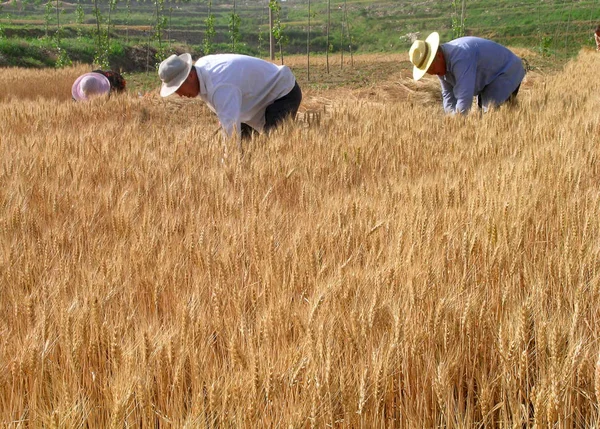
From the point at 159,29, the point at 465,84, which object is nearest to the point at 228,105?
the point at 465,84

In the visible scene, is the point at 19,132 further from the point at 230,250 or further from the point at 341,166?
the point at 230,250

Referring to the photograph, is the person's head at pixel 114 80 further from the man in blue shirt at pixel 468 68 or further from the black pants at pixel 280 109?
the man in blue shirt at pixel 468 68

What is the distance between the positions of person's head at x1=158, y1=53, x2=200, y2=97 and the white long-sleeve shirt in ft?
0.22

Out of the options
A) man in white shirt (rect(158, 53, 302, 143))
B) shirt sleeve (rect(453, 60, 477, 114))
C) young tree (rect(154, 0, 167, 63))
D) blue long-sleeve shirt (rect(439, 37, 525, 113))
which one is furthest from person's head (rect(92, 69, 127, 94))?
young tree (rect(154, 0, 167, 63))

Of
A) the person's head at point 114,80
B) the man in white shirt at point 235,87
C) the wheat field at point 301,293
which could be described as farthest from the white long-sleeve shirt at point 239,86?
the person's head at point 114,80

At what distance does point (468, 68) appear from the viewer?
511 cm

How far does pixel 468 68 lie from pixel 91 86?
179 inches

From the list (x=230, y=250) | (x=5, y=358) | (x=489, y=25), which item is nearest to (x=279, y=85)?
(x=230, y=250)

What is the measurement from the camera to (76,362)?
1.23 meters

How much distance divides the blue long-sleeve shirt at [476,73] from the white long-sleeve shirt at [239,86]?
146 centimetres

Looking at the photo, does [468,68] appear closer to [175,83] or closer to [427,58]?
[427,58]

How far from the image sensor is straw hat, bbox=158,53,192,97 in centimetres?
403

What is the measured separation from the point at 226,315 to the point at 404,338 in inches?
18.0

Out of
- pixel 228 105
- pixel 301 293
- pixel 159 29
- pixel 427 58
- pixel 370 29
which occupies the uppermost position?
pixel 370 29
